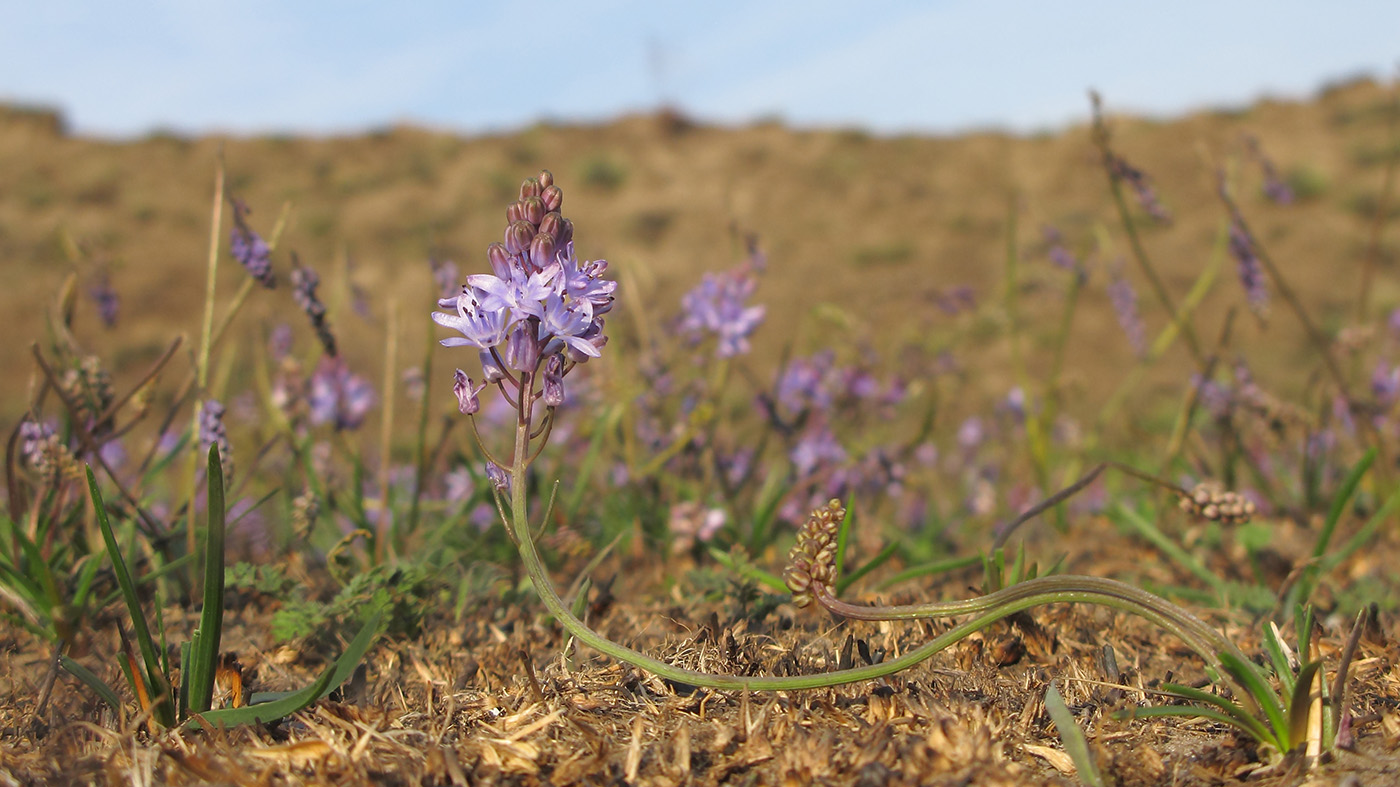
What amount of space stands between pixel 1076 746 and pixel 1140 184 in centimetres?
192

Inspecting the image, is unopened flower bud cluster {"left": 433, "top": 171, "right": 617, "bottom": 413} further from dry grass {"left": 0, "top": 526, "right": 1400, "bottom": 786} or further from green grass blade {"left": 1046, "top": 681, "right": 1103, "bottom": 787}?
green grass blade {"left": 1046, "top": 681, "right": 1103, "bottom": 787}

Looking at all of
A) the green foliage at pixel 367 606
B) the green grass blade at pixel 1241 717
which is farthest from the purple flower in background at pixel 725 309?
the green grass blade at pixel 1241 717

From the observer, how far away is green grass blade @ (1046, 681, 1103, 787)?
1.23 metres

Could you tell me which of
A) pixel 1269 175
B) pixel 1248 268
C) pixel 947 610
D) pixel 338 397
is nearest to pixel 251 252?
pixel 338 397

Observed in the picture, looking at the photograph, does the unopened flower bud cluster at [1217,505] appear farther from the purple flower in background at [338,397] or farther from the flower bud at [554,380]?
the purple flower in background at [338,397]

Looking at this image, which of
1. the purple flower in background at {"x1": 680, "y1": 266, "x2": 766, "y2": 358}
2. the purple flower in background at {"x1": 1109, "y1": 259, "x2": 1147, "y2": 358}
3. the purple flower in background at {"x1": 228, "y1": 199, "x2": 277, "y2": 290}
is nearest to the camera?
the purple flower in background at {"x1": 228, "y1": 199, "x2": 277, "y2": 290}

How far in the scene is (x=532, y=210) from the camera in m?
1.32

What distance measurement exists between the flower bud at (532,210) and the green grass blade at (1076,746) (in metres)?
1.05

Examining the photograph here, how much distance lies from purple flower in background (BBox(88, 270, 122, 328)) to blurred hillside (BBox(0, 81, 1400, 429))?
10.5m

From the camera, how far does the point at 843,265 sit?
18297 mm

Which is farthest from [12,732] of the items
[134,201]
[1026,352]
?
[134,201]

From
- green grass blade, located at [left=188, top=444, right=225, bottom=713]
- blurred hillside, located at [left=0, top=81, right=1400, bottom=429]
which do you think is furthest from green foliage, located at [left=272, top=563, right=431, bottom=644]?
blurred hillside, located at [left=0, top=81, right=1400, bottom=429]

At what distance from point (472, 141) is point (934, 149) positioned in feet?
39.5

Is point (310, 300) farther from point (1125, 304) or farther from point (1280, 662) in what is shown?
point (1125, 304)
